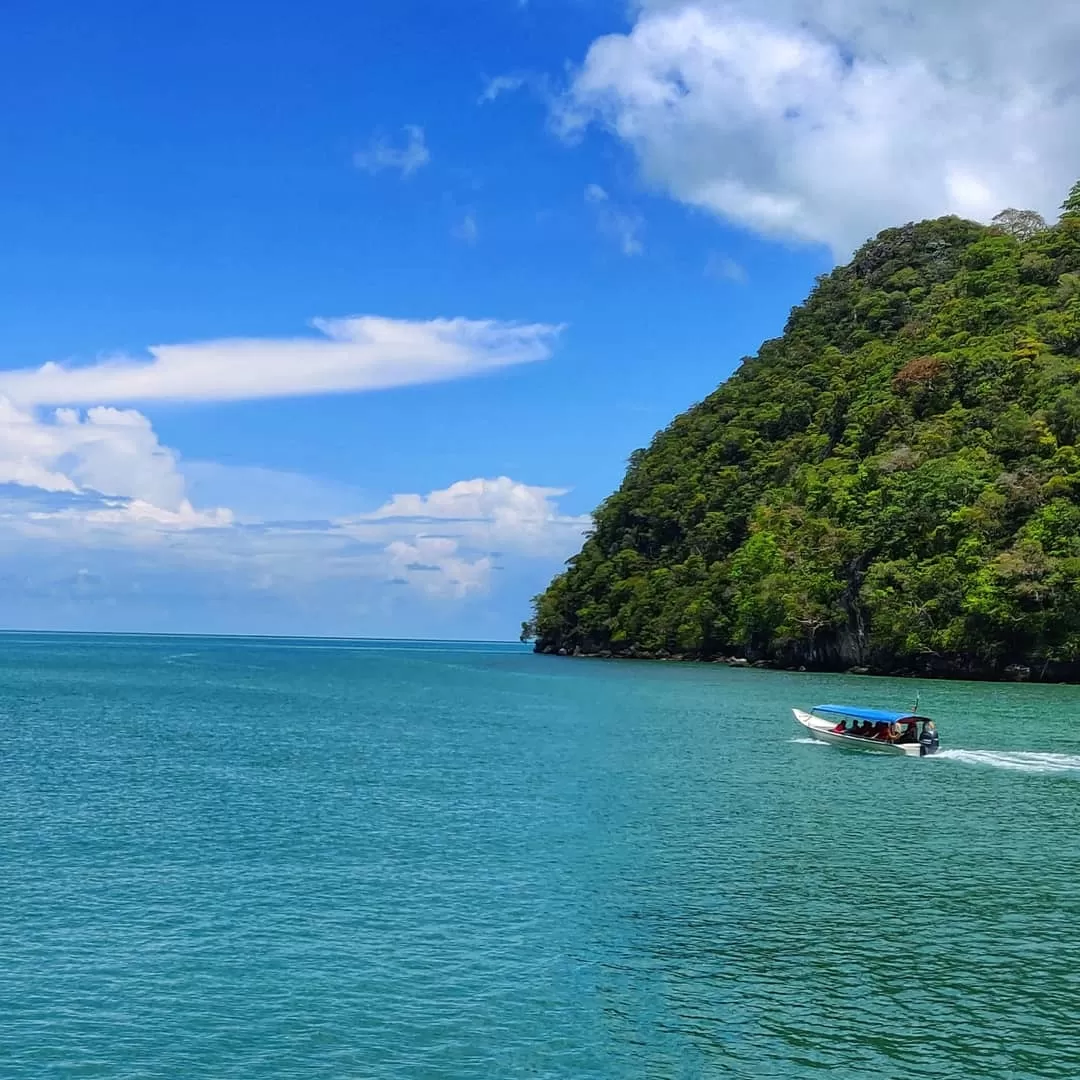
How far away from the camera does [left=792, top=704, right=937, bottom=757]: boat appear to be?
150ft

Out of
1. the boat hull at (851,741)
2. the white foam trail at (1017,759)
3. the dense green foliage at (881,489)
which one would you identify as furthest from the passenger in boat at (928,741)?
the dense green foliage at (881,489)

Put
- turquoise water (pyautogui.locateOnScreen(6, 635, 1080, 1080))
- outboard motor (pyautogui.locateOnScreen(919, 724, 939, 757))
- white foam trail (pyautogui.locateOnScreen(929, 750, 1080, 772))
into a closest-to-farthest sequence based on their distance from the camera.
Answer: turquoise water (pyautogui.locateOnScreen(6, 635, 1080, 1080))
white foam trail (pyautogui.locateOnScreen(929, 750, 1080, 772))
outboard motor (pyautogui.locateOnScreen(919, 724, 939, 757))

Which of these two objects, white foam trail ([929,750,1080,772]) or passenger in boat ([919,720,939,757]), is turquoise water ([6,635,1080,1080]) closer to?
white foam trail ([929,750,1080,772])

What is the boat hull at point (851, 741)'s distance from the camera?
46188 millimetres

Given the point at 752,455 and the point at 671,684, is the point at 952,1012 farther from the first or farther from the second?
the point at 752,455

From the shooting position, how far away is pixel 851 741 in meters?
48.9

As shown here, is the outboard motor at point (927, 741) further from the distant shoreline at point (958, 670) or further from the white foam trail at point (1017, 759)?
the distant shoreline at point (958, 670)

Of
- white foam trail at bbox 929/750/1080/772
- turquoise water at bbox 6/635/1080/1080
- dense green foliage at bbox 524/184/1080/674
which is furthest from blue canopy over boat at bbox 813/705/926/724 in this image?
dense green foliage at bbox 524/184/1080/674

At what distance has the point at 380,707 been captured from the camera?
74812mm

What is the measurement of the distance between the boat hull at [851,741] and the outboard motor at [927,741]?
0.21m

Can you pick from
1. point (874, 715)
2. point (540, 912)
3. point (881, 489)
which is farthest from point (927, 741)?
point (881, 489)

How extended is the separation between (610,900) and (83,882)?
1192 centimetres

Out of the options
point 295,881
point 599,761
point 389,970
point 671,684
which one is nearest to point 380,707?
point 671,684

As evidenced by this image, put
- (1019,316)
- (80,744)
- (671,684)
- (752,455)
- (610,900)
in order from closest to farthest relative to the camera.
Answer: (610,900), (80,744), (671,684), (1019,316), (752,455)
